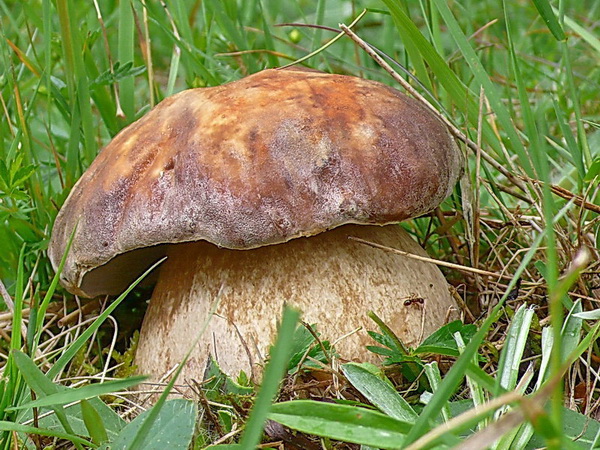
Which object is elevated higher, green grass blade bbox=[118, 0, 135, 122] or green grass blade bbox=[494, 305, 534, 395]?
green grass blade bbox=[118, 0, 135, 122]

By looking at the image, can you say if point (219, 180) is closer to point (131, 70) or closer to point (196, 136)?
point (196, 136)

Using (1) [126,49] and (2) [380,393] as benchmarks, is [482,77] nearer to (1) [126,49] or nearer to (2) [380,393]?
(2) [380,393]

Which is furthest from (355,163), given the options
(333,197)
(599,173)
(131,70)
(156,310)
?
(131,70)

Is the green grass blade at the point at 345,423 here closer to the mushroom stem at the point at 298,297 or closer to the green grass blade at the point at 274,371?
the green grass blade at the point at 274,371

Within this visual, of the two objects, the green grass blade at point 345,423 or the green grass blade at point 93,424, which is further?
the green grass blade at point 93,424

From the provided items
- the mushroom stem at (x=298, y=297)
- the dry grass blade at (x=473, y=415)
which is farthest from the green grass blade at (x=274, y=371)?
the mushroom stem at (x=298, y=297)

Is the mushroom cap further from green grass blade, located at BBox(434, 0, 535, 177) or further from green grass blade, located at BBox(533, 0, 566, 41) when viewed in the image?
green grass blade, located at BBox(533, 0, 566, 41)

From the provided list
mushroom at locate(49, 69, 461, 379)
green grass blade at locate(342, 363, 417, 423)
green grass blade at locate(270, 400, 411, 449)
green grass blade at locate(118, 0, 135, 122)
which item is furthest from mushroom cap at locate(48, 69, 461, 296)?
green grass blade at locate(118, 0, 135, 122)
